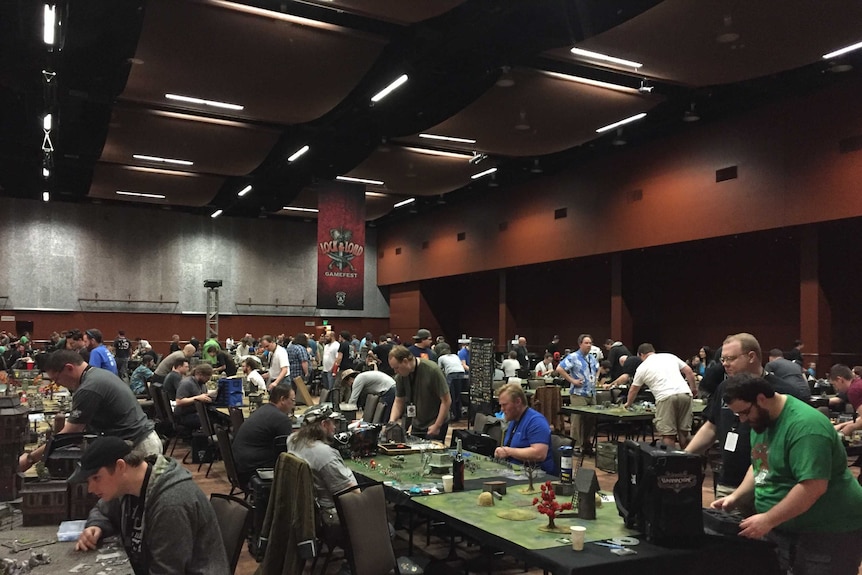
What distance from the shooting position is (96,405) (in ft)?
14.1

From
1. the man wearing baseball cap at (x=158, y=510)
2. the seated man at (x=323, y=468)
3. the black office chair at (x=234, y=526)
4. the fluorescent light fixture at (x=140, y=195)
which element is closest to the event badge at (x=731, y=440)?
the seated man at (x=323, y=468)

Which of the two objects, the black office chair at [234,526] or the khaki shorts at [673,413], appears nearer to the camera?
the black office chair at [234,526]

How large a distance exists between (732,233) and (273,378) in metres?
8.66

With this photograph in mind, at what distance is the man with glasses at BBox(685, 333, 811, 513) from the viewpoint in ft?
11.3

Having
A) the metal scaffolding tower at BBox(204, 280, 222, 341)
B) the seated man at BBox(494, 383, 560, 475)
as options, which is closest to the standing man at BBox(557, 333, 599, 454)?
the seated man at BBox(494, 383, 560, 475)

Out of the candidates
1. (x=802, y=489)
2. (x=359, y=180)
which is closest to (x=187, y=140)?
(x=359, y=180)

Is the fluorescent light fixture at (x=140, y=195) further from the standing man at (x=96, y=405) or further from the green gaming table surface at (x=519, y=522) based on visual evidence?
the green gaming table surface at (x=519, y=522)

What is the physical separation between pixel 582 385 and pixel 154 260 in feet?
63.9

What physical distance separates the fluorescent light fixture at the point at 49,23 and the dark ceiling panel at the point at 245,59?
1050 mm

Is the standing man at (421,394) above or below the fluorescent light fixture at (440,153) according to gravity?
below

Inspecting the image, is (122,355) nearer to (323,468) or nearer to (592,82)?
(592,82)

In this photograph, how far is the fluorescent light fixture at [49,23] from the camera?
8.10m

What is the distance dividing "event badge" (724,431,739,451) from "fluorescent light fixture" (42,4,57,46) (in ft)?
27.8

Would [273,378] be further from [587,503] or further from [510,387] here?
[587,503]
